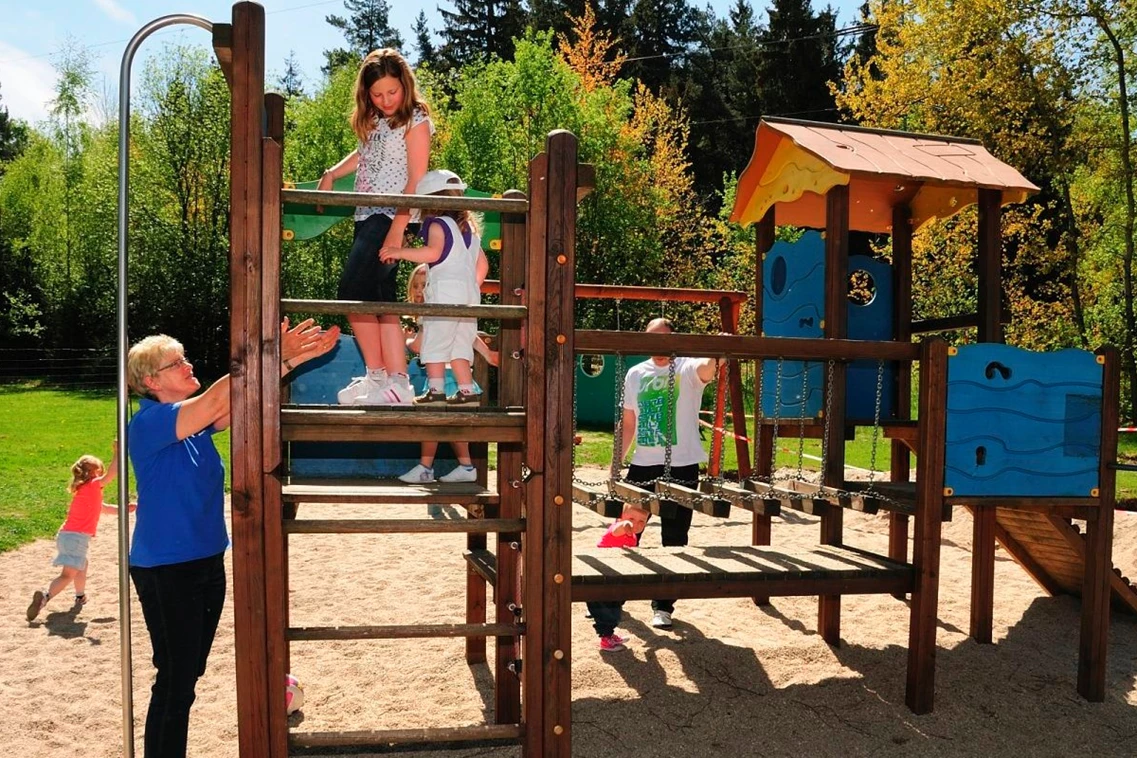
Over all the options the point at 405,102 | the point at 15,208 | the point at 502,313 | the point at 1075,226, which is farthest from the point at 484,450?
the point at 15,208

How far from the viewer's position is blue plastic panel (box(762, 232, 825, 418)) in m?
6.34

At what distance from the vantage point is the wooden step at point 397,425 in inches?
140

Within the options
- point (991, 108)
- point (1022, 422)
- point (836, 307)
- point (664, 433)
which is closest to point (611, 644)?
point (664, 433)

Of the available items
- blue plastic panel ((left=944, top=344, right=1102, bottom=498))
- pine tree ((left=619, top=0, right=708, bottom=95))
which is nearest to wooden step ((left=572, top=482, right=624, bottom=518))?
blue plastic panel ((left=944, top=344, right=1102, bottom=498))

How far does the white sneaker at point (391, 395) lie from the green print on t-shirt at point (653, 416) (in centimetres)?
254

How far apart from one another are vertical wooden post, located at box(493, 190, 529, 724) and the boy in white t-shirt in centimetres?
188

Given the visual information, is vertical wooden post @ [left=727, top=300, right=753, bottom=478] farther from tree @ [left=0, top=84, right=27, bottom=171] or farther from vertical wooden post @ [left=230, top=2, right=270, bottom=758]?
tree @ [left=0, top=84, right=27, bottom=171]

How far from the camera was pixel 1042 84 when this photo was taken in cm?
1700

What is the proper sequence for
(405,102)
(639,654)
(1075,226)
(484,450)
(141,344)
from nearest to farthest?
(141,344) → (405,102) → (484,450) → (639,654) → (1075,226)

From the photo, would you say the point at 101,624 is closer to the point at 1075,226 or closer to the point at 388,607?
the point at 388,607

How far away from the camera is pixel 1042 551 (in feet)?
23.2

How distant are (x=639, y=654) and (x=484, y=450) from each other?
1.92 metres

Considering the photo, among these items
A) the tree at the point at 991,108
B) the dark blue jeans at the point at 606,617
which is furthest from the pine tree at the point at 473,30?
the dark blue jeans at the point at 606,617

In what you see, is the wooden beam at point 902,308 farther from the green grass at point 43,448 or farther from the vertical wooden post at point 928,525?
the green grass at point 43,448
